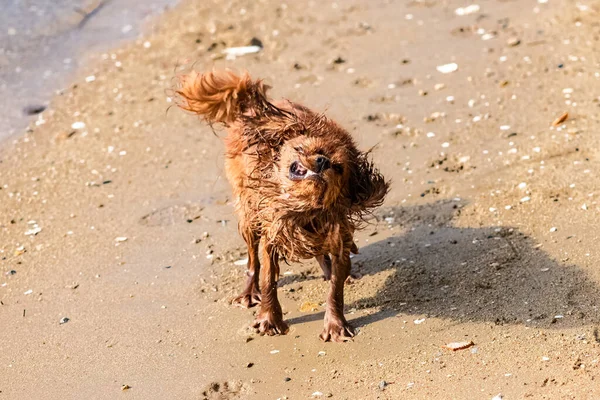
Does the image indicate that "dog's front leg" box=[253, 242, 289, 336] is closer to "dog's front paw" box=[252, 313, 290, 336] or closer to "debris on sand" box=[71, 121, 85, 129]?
"dog's front paw" box=[252, 313, 290, 336]

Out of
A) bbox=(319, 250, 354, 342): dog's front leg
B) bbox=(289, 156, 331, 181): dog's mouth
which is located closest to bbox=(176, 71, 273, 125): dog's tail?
bbox=(289, 156, 331, 181): dog's mouth

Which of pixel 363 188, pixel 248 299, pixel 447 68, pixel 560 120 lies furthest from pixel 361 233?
pixel 447 68

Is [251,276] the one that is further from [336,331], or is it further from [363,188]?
[363,188]

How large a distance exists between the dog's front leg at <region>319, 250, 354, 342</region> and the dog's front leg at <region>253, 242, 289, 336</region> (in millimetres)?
289

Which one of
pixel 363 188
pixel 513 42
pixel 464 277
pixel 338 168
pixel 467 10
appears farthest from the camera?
pixel 467 10

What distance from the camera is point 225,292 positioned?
5.68 metres

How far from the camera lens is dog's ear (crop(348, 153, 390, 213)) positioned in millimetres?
4746

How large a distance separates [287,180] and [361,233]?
1.82 metres

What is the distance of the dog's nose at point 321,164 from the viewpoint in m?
4.37

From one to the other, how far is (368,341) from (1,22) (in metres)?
8.62

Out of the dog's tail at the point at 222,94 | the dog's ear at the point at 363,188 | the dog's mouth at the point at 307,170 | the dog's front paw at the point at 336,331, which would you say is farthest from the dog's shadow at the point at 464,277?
the dog's tail at the point at 222,94

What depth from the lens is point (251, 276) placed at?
5.58m

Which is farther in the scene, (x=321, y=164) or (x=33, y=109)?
(x=33, y=109)

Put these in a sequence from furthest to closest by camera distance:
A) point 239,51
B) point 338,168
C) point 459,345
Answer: point 239,51, point 459,345, point 338,168
